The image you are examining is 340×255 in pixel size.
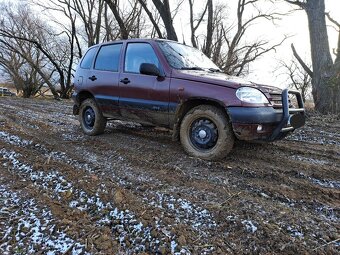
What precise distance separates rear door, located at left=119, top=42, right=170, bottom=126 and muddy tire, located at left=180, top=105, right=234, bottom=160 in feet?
1.46

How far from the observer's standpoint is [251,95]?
3.87m

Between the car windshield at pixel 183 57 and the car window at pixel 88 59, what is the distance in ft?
5.75

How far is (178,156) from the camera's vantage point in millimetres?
4453

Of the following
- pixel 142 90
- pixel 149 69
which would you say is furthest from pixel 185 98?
pixel 142 90

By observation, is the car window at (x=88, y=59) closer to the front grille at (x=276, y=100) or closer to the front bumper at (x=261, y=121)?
the front bumper at (x=261, y=121)

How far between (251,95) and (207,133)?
0.82m

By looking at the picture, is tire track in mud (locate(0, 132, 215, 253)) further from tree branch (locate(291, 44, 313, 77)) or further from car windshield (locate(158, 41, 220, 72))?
tree branch (locate(291, 44, 313, 77))

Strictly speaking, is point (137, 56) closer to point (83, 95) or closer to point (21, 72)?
point (83, 95)

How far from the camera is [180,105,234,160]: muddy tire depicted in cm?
404

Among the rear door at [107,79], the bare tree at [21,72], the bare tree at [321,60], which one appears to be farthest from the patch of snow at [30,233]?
the bare tree at [21,72]

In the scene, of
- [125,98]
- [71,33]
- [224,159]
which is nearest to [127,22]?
[71,33]

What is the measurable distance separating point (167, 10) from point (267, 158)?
1053 centimetres

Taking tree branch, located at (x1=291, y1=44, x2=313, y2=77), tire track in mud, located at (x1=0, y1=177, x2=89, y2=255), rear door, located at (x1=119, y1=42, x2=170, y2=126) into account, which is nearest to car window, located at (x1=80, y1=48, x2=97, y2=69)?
rear door, located at (x1=119, y1=42, x2=170, y2=126)

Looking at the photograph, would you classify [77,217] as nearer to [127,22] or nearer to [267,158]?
[267,158]
